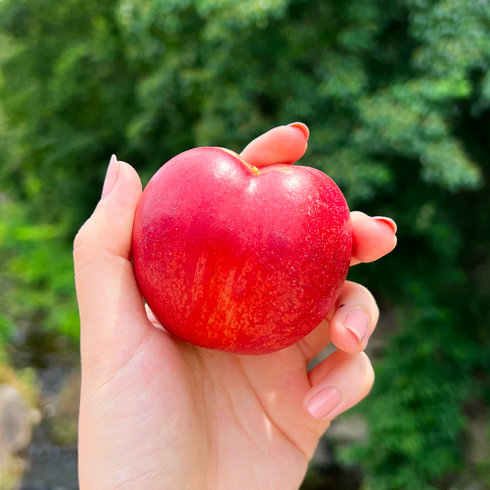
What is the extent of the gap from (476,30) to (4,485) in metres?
6.18

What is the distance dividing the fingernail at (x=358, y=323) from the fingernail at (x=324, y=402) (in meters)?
0.21

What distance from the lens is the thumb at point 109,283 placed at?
1.37m

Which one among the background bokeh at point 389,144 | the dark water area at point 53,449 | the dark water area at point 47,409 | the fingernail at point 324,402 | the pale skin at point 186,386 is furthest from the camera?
the dark water area at point 47,409

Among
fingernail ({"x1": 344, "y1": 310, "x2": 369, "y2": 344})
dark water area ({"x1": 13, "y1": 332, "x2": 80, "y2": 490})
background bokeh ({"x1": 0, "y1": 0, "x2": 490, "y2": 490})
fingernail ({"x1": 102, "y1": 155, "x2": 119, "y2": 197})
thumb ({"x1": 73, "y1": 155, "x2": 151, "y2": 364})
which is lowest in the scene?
dark water area ({"x1": 13, "y1": 332, "x2": 80, "y2": 490})

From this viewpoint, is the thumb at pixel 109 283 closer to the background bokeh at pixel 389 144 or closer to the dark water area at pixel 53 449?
the background bokeh at pixel 389 144

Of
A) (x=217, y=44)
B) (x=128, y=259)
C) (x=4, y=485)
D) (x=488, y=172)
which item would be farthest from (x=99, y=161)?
(x=128, y=259)

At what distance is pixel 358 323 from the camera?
56.9 inches

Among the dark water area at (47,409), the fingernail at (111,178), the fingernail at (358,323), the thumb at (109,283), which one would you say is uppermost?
the fingernail at (111,178)

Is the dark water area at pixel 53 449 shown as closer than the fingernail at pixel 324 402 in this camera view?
No

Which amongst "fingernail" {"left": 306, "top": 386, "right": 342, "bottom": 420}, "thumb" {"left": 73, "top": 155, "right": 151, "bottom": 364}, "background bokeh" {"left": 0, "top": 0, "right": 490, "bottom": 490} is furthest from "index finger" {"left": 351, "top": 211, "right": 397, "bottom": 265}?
"background bokeh" {"left": 0, "top": 0, "right": 490, "bottom": 490}

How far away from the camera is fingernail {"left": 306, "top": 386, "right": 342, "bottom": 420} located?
1471mm

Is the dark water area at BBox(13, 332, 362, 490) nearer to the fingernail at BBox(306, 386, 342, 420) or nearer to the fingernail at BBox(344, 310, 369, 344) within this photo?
the fingernail at BBox(306, 386, 342, 420)

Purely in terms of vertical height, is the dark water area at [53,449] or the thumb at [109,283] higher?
the thumb at [109,283]

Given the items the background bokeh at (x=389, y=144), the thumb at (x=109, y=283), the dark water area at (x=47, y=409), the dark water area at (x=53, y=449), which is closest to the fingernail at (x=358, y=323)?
the thumb at (x=109, y=283)
